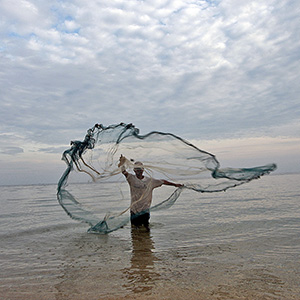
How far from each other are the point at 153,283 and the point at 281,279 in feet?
6.48

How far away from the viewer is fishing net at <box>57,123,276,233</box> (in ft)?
22.0

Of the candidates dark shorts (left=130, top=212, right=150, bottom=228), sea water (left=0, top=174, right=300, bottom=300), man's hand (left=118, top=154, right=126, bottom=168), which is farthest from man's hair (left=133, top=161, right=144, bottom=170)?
dark shorts (left=130, top=212, right=150, bottom=228)

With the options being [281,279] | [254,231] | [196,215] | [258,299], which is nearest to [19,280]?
[258,299]

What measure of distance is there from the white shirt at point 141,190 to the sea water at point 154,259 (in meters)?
0.42

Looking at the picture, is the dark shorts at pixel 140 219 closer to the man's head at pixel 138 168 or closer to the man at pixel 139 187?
the man at pixel 139 187

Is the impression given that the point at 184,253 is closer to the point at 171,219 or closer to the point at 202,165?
the point at 202,165

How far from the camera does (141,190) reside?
287 inches

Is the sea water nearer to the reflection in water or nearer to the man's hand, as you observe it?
the reflection in water

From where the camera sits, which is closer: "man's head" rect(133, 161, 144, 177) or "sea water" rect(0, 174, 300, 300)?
"sea water" rect(0, 174, 300, 300)

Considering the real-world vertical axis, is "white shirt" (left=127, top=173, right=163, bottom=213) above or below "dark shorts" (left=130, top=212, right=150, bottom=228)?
above

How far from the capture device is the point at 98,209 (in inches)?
303

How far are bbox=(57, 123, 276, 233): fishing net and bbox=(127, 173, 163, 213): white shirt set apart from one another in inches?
6.9

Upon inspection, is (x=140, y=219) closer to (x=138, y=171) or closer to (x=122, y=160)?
(x=138, y=171)

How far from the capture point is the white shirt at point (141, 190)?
727 cm
